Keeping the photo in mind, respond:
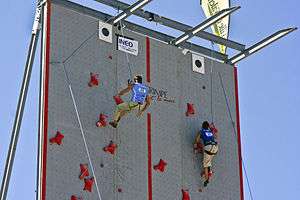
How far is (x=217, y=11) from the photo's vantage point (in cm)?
1703

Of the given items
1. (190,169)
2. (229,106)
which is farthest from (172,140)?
(229,106)

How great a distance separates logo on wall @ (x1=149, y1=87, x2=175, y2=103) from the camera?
15.5 metres

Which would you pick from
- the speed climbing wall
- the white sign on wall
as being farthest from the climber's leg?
the white sign on wall

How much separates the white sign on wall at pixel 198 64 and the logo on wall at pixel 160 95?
37.7 inches

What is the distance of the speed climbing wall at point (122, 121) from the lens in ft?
46.4

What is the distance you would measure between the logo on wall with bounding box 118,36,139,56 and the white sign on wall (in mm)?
1328

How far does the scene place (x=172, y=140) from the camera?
611 inches

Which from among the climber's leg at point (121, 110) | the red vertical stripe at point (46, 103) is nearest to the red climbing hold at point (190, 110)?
the climber's leg at point (121, 110)

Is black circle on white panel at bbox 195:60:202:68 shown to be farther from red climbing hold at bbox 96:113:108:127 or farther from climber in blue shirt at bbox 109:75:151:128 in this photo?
red climbing hold at bbox 96:113:108:127

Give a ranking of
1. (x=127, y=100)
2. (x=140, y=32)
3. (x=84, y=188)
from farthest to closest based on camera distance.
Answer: (x=140, y=32)
(x=127, y=100)
(x=84, y=188)

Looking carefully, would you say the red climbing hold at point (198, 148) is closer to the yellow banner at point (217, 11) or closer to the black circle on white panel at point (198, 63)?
the black circle on white panel at point (198, 63)

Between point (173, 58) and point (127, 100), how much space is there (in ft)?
5.03

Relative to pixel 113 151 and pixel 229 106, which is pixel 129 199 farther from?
pixel 229 106

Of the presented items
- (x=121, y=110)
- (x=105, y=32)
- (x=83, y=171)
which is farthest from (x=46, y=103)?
(x=105, y=32)
